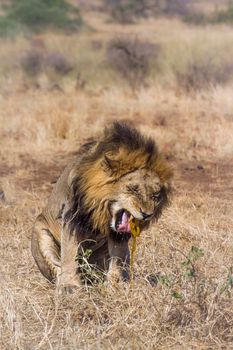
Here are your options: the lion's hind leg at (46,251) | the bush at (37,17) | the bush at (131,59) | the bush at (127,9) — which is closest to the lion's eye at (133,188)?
the lion's hind leg at (46,251)

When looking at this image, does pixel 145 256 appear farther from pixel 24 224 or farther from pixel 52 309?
pixel 24 224

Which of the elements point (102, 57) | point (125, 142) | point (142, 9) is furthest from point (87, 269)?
point (142, 9)

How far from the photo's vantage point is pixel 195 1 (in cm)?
5312

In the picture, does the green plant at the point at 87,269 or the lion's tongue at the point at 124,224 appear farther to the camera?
the green plant at the point at 87,269

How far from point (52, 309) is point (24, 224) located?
2863 millimetres

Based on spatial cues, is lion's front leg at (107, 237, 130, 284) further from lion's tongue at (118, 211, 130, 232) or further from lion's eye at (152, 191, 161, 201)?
lion's eye at (152, 191, 161, 201)

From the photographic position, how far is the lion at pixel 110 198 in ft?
18.2

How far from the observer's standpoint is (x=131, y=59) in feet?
67.1

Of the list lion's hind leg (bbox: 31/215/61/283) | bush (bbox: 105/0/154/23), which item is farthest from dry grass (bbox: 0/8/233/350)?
bush (bbox: 105/0/154/23)

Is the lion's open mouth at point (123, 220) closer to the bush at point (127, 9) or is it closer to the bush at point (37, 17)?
the bush at point (37, 17)

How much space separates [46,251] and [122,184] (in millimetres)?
1020

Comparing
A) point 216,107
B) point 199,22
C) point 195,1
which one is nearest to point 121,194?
point 216,107

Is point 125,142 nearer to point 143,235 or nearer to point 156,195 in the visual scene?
point 156,195

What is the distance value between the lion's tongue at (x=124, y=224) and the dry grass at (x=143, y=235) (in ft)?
1.35
